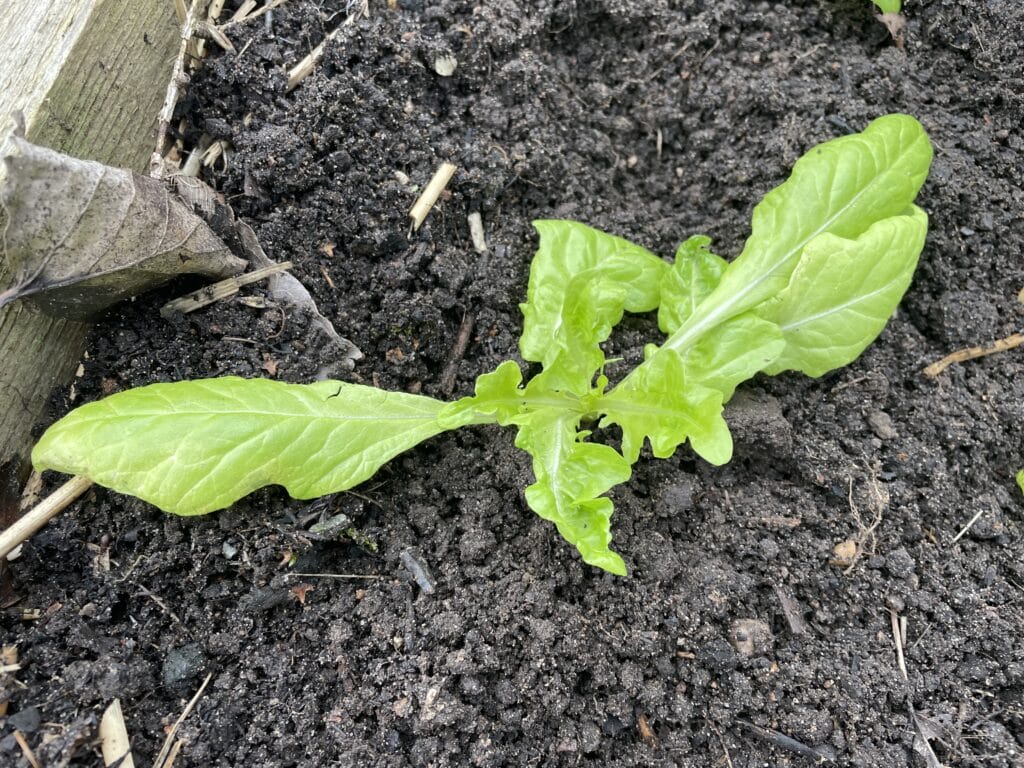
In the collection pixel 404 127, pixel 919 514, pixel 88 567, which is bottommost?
pixel 919 514

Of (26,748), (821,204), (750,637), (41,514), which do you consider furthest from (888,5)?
(26,748)

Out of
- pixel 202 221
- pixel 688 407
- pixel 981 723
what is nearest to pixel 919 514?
pixel 981 723

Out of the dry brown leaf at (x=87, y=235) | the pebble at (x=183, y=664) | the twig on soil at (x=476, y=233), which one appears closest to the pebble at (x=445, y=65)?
the twig on soil at (x=476, y=233)

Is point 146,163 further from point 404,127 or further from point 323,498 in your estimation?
point 323,498

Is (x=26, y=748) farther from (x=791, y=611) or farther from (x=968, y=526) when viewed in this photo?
(x=968, y=526)

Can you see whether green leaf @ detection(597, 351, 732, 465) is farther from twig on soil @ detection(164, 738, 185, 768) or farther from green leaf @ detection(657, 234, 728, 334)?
twig on soil @ detection(164, 738, 185, 768)

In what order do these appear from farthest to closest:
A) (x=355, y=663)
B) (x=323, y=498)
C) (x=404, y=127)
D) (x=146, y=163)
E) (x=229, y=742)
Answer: (x=404, y=127) → (x=146, y=163) → (x=323, y=498) → (x=355, y=663) → (x=229, y=742)

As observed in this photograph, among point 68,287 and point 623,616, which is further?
point 623,616
